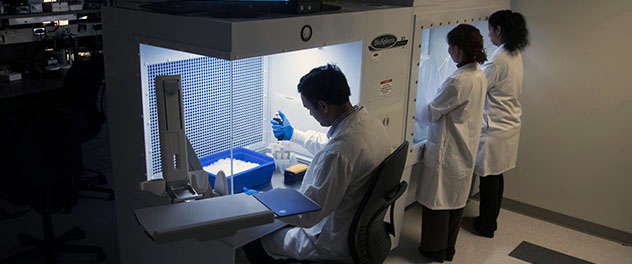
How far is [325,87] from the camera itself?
2045mm

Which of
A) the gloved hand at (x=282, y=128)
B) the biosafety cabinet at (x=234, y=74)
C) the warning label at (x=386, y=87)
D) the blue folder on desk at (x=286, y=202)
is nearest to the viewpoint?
the blue folder on desk at (x=286, y=202)

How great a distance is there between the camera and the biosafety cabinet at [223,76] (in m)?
2.00

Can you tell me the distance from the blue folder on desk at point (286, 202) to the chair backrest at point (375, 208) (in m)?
0.19

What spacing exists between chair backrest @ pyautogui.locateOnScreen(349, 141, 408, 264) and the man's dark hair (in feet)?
0.99

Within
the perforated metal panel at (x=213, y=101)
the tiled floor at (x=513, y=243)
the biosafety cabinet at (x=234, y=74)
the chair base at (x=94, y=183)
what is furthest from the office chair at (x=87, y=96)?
the tiled floor at (x=513, y=243)

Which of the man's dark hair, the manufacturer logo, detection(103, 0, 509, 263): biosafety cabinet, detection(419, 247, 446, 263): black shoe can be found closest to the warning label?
detection(103, 0, 509, 263): biosafety cabinet

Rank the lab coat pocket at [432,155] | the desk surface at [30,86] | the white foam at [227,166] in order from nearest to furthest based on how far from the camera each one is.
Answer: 1. the white foam at [227,166]
2. the lab coat pocket at [432,155]
3. the desk surface at [30,86]

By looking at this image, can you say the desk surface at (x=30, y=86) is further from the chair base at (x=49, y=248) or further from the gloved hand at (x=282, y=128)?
the gloved hand at (x=282, y=128)

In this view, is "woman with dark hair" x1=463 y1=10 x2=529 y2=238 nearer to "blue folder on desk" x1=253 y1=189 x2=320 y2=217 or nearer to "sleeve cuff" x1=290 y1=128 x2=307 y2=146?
"sleeve cuff" x1=290 y1=128 x2=307 y2=146

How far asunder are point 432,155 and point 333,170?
1.23 m

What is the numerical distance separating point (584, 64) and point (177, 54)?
264 cm

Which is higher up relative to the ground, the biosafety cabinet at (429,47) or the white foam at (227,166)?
the biosafety cabinet at (429,47)

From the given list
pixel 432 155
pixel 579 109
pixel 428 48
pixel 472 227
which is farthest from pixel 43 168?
pixel 579 109

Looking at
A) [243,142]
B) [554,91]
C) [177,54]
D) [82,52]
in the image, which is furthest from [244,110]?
[82,52]
